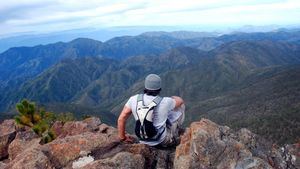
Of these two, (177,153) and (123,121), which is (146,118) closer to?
(123,121)

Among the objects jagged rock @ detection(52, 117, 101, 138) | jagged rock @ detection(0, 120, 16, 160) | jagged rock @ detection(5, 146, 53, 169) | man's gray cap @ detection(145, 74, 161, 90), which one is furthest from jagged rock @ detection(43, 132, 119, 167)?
Result: jagged rock @ detection(0, 120, 16, 160)

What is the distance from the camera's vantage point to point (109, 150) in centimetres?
1748

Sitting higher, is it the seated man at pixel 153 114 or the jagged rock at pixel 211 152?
the seated man at pixel 153 114

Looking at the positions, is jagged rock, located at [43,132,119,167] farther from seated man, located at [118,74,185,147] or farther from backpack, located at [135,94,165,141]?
backpack, located at [135,94,165,141]

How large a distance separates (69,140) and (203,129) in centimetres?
663

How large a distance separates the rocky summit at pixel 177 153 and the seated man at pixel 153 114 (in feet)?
1.79

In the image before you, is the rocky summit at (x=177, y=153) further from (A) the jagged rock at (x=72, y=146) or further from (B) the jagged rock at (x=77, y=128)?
(B) the jagged rock at (x=77, y=128)

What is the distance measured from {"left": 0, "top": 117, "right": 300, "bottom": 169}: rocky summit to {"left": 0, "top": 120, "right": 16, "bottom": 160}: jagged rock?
11.9m

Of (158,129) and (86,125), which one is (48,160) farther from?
(86,125)

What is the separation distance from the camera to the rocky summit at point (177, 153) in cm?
1566

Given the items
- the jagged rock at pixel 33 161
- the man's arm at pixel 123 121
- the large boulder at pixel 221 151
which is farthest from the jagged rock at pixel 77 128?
the large boulder at pixel 221 151

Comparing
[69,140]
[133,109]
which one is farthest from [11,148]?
[133,109]

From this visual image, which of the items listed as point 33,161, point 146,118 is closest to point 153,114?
point 146,118

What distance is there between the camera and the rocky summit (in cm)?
1566
